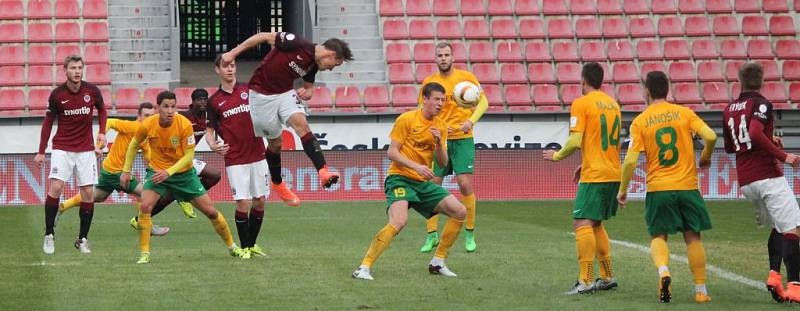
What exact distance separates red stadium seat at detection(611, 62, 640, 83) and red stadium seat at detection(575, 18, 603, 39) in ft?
3.45

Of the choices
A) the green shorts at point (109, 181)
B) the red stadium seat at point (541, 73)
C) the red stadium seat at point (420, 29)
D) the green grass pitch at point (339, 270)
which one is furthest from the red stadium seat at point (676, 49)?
the green shorts at point (109, 181)

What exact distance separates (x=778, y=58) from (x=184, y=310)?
73.0 feet

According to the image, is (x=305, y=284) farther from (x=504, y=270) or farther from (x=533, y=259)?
(x=533, y=259)

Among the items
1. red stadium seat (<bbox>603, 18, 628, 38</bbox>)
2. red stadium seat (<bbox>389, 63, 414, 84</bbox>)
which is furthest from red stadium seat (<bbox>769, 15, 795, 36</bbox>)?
red stadium seat (<bbox>389, 63, 414, 84</bbox>)

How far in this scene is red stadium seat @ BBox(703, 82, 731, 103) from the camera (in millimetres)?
27625

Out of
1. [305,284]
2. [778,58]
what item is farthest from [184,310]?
[778,58]

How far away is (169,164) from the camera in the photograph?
13.4 meters

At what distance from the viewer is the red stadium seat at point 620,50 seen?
28.5 metres

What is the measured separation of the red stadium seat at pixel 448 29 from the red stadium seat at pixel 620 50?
336cm

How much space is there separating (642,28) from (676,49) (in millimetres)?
932

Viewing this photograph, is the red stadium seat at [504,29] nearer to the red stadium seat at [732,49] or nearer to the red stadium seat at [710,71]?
the red stadium seat at [710,71]

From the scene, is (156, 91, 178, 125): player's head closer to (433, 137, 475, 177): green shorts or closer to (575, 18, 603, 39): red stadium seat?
(433, 137, 475, 177): green shorts

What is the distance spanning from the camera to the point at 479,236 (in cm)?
1560

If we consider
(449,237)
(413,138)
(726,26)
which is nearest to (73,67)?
(413,138)
